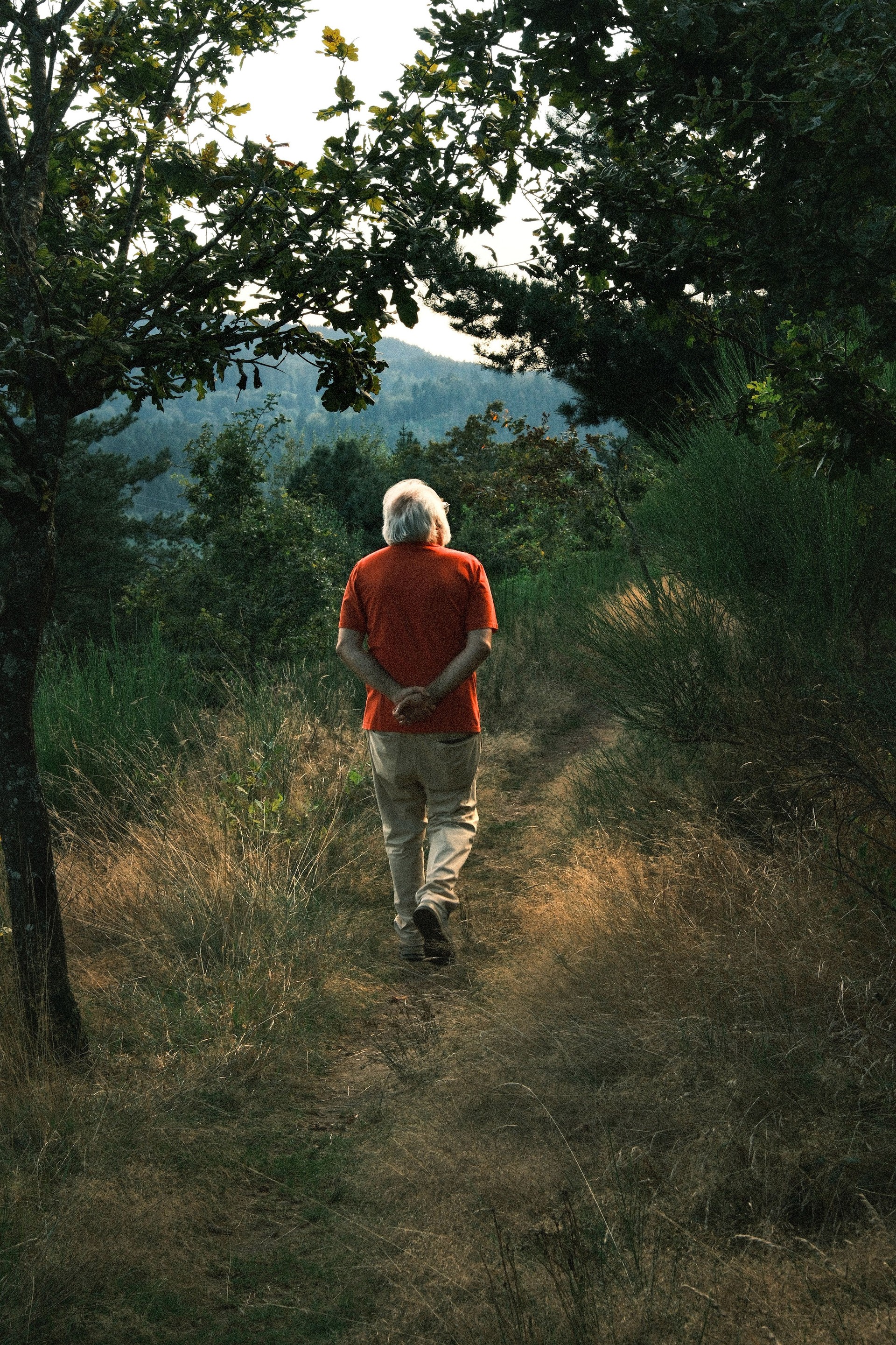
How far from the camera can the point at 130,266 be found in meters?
3.51

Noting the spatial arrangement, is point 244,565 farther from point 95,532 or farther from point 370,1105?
point 95,532

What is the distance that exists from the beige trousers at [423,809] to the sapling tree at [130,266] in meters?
1.59

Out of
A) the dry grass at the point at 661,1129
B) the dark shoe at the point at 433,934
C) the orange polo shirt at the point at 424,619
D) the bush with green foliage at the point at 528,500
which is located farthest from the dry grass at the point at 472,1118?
the bush with green foliage at the point at 528,500

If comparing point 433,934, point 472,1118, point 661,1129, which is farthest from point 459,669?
point 661,1129

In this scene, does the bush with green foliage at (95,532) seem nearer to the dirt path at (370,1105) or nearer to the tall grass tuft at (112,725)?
the tall grass tuft at (112,725)

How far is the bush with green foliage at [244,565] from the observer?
11.2 meters

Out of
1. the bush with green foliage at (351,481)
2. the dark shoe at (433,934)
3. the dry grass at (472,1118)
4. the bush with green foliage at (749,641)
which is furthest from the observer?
the bush with green foliage at (351,481)

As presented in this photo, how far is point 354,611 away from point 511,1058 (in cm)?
215

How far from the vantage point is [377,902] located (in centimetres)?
556

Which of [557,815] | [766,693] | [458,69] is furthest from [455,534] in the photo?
[458,69]

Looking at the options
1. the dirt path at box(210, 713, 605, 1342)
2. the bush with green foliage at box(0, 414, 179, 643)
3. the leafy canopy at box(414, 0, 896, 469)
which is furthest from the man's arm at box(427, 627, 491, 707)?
the bush with green foliage at box(0, 414, 179, 643)

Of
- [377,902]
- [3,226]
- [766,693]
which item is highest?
[3,226]

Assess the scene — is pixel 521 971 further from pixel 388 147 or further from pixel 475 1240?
pixel 388 147

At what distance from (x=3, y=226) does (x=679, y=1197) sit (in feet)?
10.7
